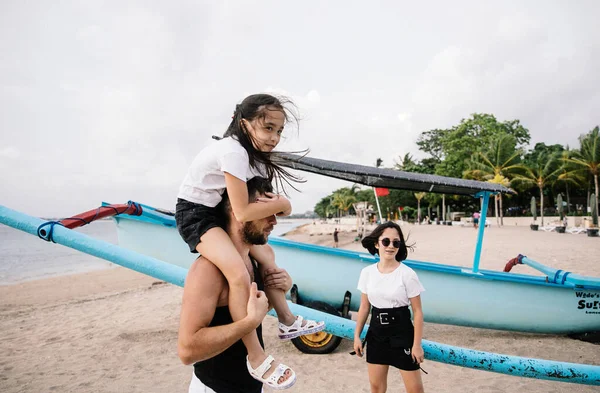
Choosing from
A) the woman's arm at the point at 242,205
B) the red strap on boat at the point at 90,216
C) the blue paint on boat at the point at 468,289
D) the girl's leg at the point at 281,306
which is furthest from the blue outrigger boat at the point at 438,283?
the woman's arm at the point at 242,205

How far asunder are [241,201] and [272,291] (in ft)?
1.78

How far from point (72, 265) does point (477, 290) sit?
25.5m

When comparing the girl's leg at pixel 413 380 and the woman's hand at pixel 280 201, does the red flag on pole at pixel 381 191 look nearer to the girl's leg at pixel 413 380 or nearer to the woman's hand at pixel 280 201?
the girl's leg at pixel 413 380

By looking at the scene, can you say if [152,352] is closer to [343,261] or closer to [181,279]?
[343,261]

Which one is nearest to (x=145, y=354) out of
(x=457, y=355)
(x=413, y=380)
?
(x=413, y=380)

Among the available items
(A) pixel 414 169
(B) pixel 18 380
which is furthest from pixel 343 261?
(A) pixel 414 169

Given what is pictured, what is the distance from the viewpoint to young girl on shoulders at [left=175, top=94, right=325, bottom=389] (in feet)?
4.41

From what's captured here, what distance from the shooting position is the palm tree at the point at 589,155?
107 ft

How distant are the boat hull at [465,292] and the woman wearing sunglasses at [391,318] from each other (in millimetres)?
2916

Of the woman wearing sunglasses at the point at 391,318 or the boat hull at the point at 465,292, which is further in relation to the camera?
the boat hull at the point at 465,292

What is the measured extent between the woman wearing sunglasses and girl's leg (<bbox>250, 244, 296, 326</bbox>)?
3.18 ft

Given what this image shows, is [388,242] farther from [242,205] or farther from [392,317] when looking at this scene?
[242,205]

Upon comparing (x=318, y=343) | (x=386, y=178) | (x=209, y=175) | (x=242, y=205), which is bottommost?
(x=318, y=343)

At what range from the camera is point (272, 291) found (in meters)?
1.68
